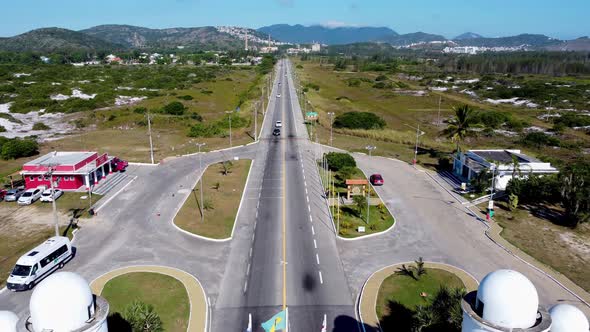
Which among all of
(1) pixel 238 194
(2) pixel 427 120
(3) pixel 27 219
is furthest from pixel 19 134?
(2) pixel 427 120

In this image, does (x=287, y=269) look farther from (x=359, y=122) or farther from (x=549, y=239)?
(x=359, y=122)

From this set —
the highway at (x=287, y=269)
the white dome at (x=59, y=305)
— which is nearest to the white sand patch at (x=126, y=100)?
the highway at (x=287, y=269)

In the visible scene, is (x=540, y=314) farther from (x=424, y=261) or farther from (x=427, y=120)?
(x=427, y=120)

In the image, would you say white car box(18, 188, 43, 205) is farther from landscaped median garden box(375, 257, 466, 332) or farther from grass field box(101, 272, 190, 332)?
landscaped median garden box(375, 257, 466, 332)

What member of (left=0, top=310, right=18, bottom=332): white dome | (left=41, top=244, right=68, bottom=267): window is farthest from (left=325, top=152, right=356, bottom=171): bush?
(left=0, top=310, right=18, bottom=332): white dome

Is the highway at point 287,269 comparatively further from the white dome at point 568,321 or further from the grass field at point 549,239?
the grass field at point 549,239

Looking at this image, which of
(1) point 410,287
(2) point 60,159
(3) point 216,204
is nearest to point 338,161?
(3) point 216,204

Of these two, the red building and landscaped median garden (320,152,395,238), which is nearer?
landscaped median garden (320,152,395,238)
